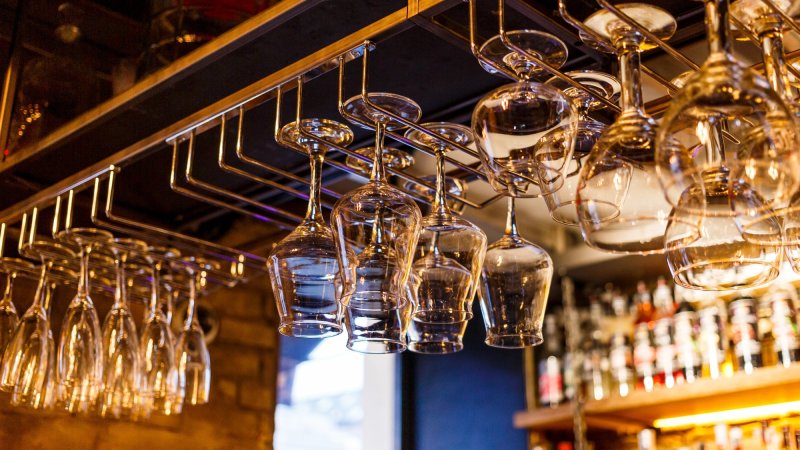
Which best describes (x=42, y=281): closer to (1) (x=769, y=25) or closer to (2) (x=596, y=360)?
(1) (x=769, y=25)

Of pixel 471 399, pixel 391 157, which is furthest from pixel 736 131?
pixel 471 399

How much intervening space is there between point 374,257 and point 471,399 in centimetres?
278

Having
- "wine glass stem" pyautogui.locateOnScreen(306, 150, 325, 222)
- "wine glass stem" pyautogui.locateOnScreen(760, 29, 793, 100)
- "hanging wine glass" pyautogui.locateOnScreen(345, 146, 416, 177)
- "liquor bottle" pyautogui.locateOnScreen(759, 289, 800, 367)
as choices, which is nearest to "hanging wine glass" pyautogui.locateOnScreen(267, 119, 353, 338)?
Result: "wine glass stem" pyautogui.locateOnScreen(306, 150, 325, 222)

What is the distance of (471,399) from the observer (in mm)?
3664

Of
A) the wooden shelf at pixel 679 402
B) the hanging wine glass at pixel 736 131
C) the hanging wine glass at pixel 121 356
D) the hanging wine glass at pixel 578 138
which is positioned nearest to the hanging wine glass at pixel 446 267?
the hanging wine glass at pixel 578 138

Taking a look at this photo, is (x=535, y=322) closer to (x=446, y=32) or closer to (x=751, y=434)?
(x=446, y=32)

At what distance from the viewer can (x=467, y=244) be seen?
1.04m

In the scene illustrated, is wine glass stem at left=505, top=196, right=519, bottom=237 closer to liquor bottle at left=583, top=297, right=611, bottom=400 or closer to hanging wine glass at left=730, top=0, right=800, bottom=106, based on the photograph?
hanging wine glass at left=730, top=0, right=800, bottom=106

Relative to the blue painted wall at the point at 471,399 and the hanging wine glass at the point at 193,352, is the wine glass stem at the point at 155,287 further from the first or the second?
the blue painted wall at the point at 471,399

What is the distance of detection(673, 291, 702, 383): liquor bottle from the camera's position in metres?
2.98

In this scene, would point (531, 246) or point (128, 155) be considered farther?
point (128, 155)

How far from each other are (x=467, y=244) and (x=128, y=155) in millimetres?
645

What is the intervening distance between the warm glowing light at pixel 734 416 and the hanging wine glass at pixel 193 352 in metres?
1.81

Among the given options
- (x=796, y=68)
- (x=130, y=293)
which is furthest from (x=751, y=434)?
(x=796, y=68)
